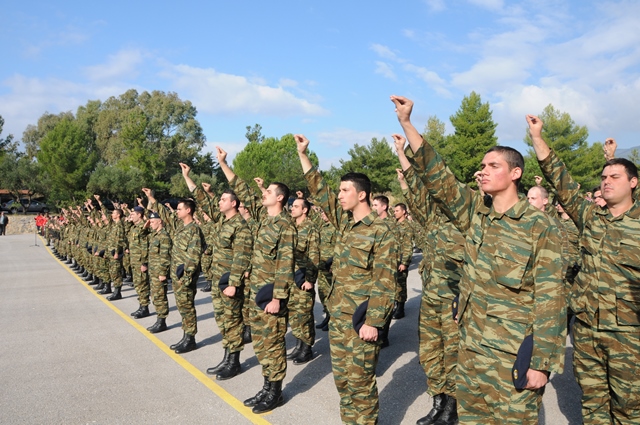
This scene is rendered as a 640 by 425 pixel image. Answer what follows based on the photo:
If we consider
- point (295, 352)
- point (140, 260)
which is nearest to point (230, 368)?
point (295, 352)

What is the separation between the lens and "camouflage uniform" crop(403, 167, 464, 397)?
13.9ft

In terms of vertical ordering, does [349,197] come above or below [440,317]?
above

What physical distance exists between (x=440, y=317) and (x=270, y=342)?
1.72 metres

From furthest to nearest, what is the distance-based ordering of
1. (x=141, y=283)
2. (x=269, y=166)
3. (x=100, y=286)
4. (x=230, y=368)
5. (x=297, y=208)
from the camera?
1. (x=269, y=166)
2. (x=100, y=286)
3. (x=141, y=283)
4. (x=297, y=208)
5. (x=230, y=368)

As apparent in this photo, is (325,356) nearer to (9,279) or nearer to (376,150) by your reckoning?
(9,279)

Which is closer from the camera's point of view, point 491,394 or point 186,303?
point 491,394

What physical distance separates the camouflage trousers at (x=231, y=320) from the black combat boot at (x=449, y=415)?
2428mm

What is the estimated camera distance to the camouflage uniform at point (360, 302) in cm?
358

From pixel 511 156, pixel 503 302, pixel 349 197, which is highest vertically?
pixel 511 156

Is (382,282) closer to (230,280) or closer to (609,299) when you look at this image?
Result: (609,299)

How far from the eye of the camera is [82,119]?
193ft

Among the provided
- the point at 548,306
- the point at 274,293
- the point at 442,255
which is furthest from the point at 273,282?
the point at 548,306

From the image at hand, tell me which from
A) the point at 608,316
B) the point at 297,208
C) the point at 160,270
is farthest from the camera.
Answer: the point at 160,270

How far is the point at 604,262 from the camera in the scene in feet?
11.6
